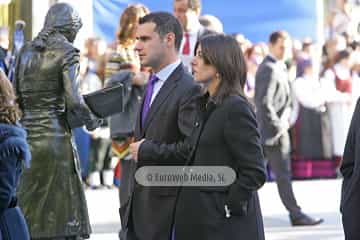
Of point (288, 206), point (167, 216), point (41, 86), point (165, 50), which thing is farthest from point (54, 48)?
point (288, 206)

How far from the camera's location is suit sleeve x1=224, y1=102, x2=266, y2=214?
5.52m

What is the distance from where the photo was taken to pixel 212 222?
556 cm

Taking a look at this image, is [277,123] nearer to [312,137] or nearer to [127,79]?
[127,79]

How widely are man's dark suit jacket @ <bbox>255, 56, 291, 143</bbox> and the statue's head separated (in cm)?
387

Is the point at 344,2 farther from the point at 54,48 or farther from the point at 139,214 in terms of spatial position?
the point at 139,214

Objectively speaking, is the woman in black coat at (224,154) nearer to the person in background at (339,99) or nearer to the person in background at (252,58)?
the person in background at (252,58)

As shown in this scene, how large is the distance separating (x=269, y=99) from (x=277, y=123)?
0.88 feet

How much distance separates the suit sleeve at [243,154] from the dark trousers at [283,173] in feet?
18.7

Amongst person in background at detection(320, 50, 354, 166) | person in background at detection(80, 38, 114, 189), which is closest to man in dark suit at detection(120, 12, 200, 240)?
person in background at detection(80, 38, 114, 189)

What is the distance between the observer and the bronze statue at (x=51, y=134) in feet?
24.9

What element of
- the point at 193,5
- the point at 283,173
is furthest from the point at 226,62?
the point at 283,173

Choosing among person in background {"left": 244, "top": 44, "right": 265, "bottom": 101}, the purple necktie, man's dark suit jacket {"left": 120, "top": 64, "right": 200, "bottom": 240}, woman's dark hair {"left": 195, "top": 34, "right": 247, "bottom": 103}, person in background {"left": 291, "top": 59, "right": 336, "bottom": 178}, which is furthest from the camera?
person in background {"left": 291, "top": 59, "right": 336, "bottom": 178}

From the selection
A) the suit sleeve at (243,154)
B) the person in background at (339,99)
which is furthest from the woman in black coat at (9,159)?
the person in background at (339,99)

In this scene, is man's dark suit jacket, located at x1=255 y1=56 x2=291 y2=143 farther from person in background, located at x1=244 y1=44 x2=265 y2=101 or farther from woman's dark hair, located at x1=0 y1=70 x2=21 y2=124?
woman's dark hair, located at x1=0 y1=70 x2=21 y2=124
